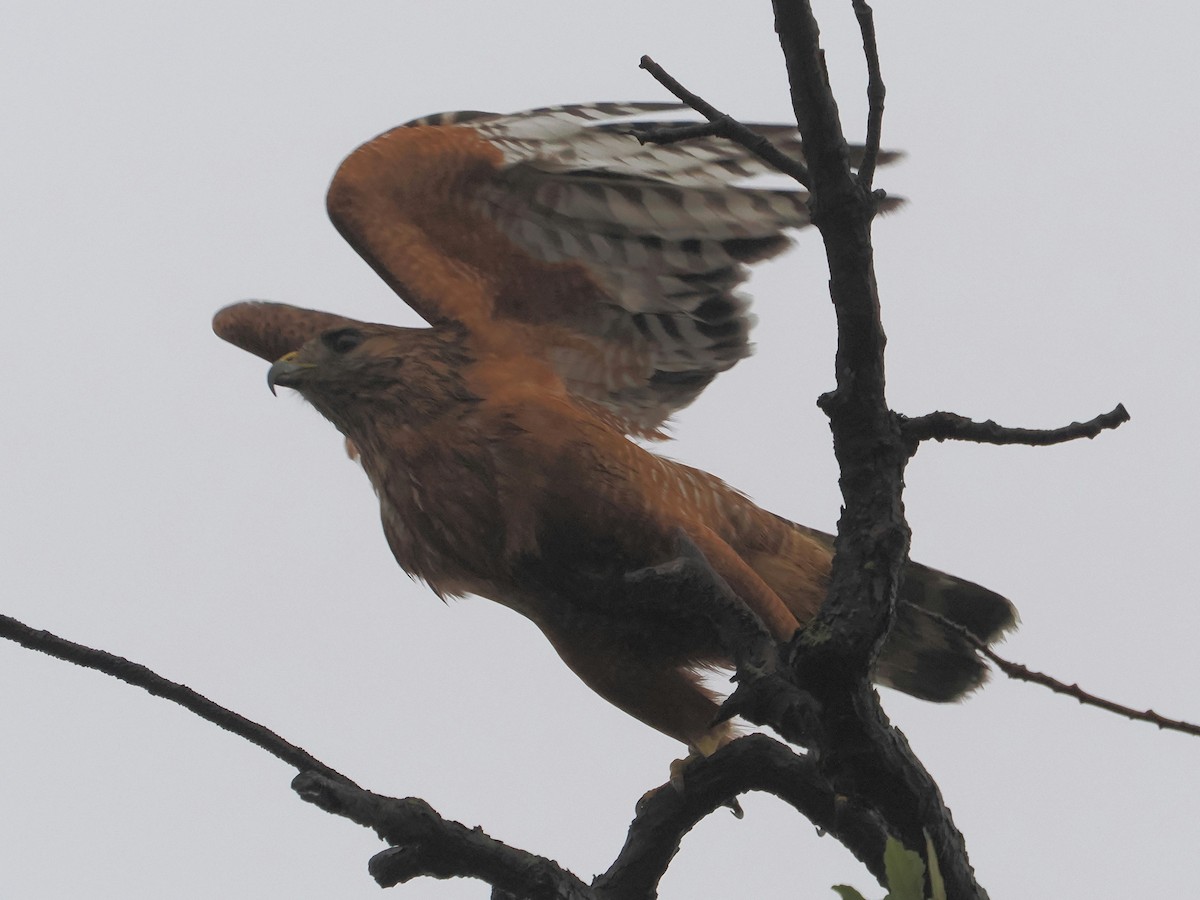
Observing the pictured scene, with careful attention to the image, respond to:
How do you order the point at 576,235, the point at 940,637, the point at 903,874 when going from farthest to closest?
the point at 940,637 < the point at 576,235 < the point at 903,874

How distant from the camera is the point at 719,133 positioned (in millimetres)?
2652

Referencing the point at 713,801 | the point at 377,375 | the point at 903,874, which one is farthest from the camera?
the point at 377,375

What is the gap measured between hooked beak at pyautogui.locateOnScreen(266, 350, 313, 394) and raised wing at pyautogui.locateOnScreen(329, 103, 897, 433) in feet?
1.30

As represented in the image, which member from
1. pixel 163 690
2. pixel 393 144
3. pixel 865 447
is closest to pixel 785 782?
pixel 865 447

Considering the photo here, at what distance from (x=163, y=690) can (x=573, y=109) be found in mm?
2591

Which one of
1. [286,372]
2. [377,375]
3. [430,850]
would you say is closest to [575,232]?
[377,375]

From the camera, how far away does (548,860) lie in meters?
3.04

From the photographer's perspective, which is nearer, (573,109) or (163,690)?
(163,690)

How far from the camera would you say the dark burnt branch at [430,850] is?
2.67 metres

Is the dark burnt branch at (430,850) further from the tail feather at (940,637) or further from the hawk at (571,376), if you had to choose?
the tail feather at (940,637)

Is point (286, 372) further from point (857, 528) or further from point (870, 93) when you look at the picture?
point (870, 93)

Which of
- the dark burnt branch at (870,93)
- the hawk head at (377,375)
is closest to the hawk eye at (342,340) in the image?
the hawk head at (377,375)

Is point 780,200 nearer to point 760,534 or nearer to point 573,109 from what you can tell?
point 573,109

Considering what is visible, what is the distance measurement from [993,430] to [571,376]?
1951mm
